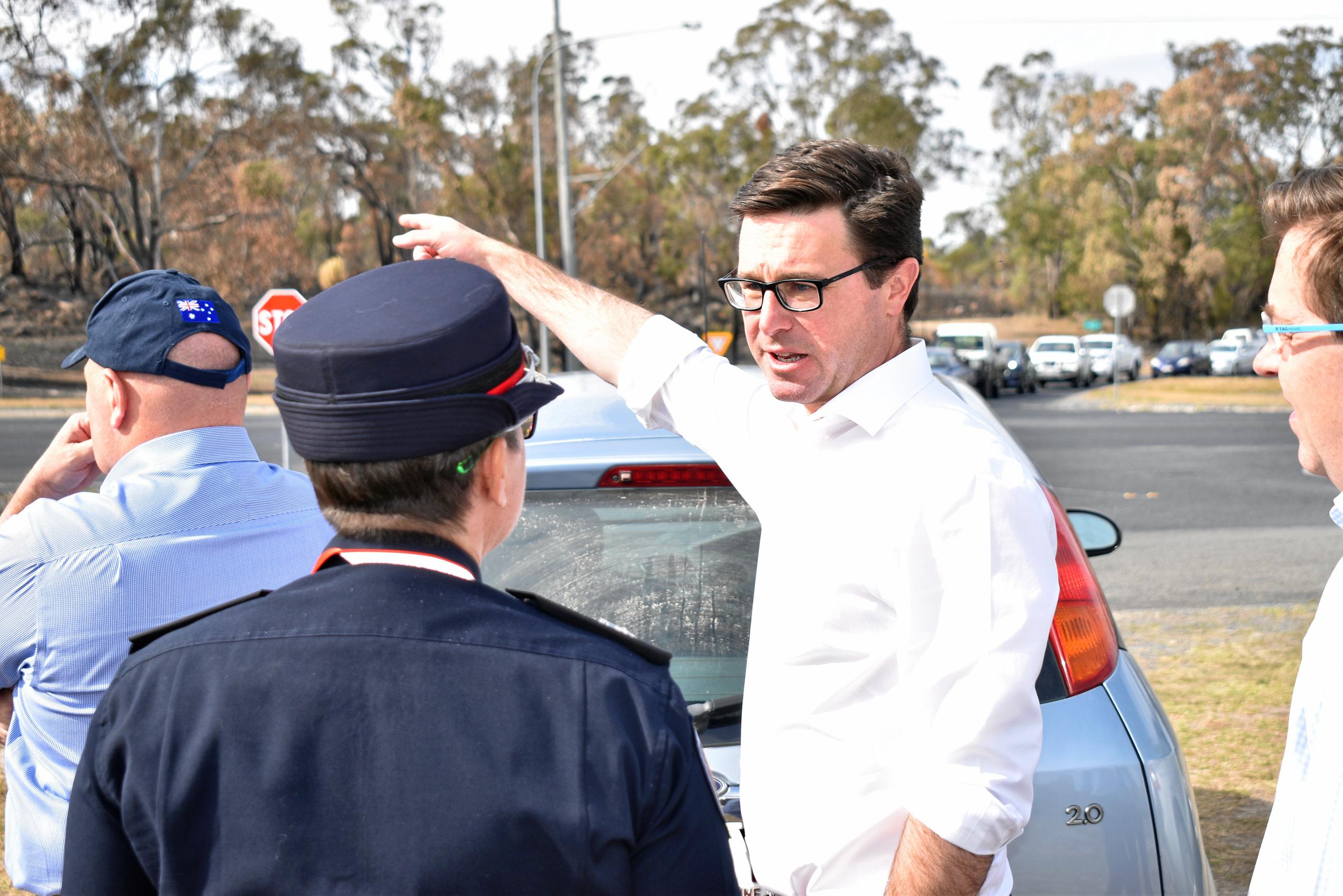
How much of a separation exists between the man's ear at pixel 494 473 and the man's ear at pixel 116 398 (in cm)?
119

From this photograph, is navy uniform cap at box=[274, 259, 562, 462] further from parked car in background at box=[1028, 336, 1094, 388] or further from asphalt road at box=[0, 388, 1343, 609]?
parked car in background at box=[1028, 336, 1094, 388]

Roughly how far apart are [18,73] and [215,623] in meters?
39.6

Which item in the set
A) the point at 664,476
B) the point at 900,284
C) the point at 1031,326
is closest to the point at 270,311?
the point at 664,476

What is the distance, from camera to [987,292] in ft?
253

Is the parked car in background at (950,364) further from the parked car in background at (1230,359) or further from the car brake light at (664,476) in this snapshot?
the car brake light at (664,476)

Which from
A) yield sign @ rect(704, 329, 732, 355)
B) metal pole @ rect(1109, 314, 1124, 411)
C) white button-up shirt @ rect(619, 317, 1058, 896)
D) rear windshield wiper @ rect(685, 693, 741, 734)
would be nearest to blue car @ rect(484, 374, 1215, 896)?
rear windshield wiper @ rect(685, 693, 741, 734)

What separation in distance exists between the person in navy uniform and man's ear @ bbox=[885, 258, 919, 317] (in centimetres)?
100

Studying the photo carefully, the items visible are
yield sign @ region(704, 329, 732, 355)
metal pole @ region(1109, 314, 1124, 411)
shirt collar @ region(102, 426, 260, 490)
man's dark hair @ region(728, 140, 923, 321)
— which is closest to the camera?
man's dark hair @ region(728, 140, 923, 321)

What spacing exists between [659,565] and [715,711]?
376 mm

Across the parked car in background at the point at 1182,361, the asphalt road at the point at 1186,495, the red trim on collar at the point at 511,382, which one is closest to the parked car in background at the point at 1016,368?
the parked car in background at the point at 1182,361

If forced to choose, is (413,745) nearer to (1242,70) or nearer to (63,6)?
(63,6)

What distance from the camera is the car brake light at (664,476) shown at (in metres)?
2.53

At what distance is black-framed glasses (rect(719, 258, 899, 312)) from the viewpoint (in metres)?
2.11

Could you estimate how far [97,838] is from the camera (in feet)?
4.31
